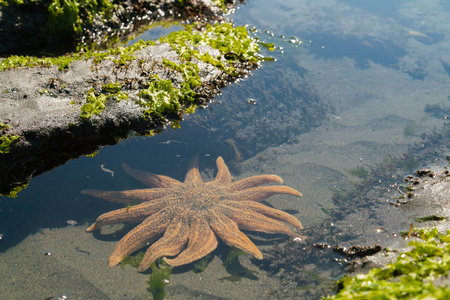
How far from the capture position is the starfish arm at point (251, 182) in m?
4.21

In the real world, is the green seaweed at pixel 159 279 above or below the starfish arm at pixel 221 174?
below

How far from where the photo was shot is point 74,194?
4.13m

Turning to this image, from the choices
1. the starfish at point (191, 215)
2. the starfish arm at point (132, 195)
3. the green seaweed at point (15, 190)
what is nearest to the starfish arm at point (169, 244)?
the starfish at point (191, 215)

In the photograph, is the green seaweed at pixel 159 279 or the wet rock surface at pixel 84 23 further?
the wet rock surface at pixel 84 23

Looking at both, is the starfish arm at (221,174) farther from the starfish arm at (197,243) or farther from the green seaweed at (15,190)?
the green seaweed at (15,190)

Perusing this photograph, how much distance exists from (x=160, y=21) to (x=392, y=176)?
592 centimetres

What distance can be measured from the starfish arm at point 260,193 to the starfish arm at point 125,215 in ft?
3.23

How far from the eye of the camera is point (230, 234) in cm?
360

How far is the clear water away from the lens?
3.24 m

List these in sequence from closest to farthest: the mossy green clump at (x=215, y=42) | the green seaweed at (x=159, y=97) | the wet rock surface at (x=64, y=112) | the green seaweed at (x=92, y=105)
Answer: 1. the wet rock surface at (x=64, y=112)
2. the green seaweed at (x=92, y=105)
3. the green seaweed at (x=159, y=97)
4. the mossy green clump at (x=215, y=42)

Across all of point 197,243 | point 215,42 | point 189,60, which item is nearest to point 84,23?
point 189,60

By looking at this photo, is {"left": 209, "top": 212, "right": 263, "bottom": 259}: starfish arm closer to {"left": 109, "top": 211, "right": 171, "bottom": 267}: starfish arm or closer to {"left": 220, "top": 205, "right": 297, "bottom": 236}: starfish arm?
{"left": 220, "top": 205, "right": 297, "bottom": 236}: starfish arm

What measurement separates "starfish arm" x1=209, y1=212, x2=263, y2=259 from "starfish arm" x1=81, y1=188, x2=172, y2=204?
0.77 m

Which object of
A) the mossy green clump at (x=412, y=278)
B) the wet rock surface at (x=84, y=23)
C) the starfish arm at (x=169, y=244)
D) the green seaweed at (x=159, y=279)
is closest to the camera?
the mossy green clump at (x=412, y=278)
